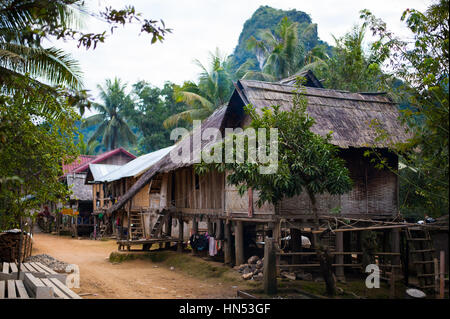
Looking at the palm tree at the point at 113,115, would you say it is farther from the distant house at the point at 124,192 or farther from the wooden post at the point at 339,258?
the wooden post at the point at 339,258

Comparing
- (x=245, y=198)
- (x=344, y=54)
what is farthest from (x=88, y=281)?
(x=344, y=54)

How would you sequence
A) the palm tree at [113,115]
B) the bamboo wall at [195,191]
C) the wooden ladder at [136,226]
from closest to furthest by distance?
the bamboo wall at [195,191] < the wooden ladder at [136,226] < the palm tree at [113,115]

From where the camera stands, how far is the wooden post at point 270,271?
9.57 m

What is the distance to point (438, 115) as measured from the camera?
6.30 meters

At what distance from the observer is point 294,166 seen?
27.8 feet

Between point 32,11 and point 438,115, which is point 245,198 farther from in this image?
point 32,11

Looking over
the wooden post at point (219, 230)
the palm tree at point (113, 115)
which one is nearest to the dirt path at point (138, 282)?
the wooden post at point (219, 230)

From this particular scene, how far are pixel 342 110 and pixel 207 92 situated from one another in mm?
15199

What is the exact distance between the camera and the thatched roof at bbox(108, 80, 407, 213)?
11836 millimetres

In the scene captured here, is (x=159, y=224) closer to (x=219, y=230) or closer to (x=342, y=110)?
(x=219, y=230)

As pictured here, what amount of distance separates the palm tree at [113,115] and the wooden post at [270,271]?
32689 mm
